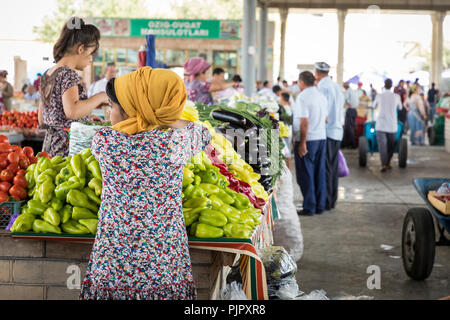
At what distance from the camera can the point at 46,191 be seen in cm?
310

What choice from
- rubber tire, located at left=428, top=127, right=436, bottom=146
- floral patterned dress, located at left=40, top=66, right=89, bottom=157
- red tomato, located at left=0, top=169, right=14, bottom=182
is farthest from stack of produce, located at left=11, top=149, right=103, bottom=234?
rubber tire, located at left=428, top=127, right=436, bottom=146

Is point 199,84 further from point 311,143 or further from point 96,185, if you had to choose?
point 96,185

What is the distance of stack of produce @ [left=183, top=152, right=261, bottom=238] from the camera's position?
2945 mm

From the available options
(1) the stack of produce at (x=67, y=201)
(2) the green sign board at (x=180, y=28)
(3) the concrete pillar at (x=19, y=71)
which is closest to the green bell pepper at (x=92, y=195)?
(1) the stack of produce at (x=67, y=201)

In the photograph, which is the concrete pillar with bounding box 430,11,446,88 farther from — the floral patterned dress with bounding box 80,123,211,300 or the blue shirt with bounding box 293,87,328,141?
the floral patterned dress with bounding box 80,123,211,300

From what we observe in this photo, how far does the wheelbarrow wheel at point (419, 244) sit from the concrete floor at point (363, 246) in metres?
0.13

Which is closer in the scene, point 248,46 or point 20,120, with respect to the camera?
point 20,120

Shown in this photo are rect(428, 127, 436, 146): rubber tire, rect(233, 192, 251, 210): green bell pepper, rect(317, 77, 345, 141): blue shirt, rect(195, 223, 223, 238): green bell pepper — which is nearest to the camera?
rect(195, 223, 223, 238): green bell pepper

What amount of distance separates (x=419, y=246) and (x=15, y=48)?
43.6m

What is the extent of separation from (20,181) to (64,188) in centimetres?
41

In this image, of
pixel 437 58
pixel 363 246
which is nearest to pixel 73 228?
pixel 363 246

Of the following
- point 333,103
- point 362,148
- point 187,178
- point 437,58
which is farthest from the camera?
point 437,58
